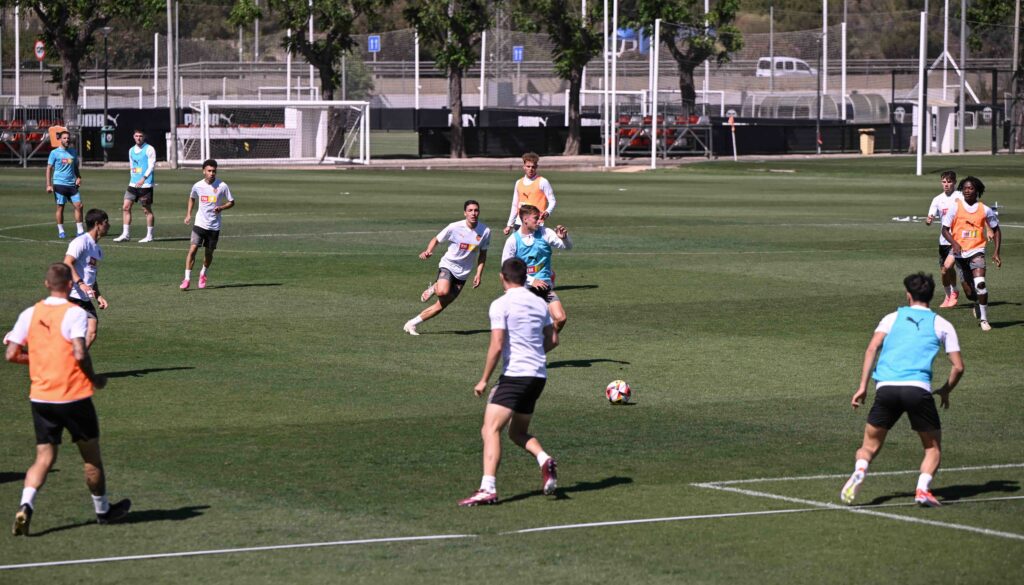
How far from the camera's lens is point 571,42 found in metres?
76.9

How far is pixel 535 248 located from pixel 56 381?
886 centimetres

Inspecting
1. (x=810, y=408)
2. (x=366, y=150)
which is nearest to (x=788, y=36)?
(x=366, y=150)

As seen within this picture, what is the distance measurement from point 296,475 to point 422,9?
6361 cm

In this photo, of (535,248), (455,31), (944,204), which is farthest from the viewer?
(455,31)

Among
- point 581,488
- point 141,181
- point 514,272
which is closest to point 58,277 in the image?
point 514,272

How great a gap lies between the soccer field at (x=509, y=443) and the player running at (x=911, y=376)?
353 millimetres

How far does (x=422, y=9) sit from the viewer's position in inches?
2908

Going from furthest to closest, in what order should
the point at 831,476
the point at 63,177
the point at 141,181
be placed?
the point at 63,177 < the point at 141,181 < the point at 831,476

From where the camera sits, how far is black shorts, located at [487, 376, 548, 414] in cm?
1109

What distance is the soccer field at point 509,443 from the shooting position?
980 cm

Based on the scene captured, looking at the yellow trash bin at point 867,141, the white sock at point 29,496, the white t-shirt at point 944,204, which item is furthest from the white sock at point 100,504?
the yellow trash bin at point 867,141

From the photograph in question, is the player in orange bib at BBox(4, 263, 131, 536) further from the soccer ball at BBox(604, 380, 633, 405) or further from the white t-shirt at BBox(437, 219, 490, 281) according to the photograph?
the white t-shirt at BBox(437, 219, 490, 281)

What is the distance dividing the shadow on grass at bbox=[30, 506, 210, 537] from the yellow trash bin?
7118cm

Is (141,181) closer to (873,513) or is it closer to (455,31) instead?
(873,513)
